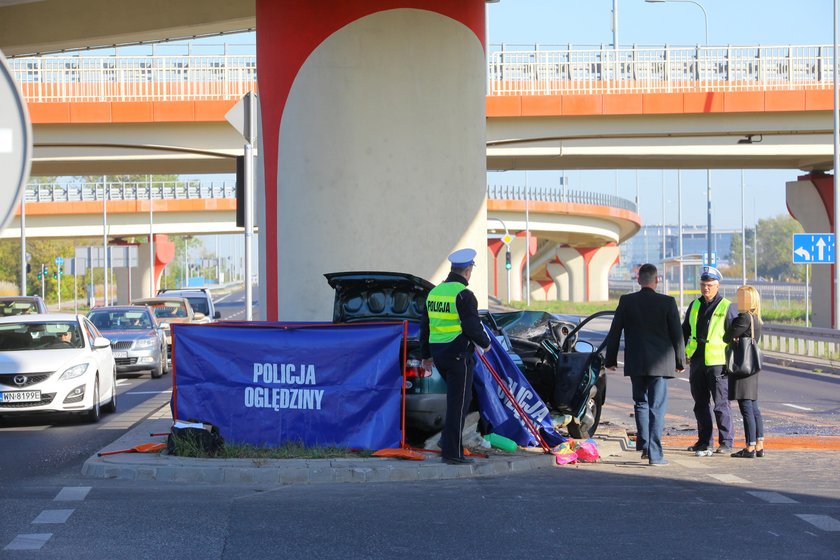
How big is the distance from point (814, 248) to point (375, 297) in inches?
863

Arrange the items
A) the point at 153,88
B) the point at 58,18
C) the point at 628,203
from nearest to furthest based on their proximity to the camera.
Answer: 1. the point at 58,18
2. the point at 153,88
3. the point at 628,203

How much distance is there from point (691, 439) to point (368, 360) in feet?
13.2

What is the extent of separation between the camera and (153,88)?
107 feet

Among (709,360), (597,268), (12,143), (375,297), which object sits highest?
(597,268)

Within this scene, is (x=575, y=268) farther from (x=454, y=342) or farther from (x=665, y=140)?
(x=454, y=342)

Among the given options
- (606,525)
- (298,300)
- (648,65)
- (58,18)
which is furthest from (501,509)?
(648,65)

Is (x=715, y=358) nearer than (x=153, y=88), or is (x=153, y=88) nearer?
(x=715, y=358)

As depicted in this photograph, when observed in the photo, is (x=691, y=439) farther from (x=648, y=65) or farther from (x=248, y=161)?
(x=648, y=65)

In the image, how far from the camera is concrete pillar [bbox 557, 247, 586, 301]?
103 m

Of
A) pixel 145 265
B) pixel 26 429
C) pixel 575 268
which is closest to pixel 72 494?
pixel 26 429

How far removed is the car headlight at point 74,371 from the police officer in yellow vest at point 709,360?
7.85 m

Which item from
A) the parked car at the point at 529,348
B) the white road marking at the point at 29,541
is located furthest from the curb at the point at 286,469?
the white road marking at the point at 29,541

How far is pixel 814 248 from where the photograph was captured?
3156cm

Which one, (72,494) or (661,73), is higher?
(661,73)
